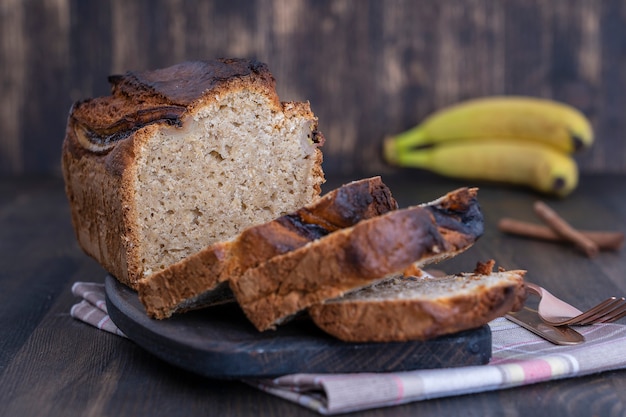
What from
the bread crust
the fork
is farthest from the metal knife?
the bread crust

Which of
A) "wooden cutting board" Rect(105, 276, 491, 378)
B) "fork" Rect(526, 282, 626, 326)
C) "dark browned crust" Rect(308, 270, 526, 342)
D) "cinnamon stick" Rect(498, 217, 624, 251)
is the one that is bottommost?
"cinnamon stick" Rect(498, 217, 624, 251)

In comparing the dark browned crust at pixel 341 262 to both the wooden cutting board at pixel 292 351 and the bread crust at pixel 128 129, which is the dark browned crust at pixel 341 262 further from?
the bread crust at pixel 128 129

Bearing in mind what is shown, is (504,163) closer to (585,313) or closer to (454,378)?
(585,313)

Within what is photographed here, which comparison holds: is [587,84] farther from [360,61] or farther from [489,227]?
[489,227]

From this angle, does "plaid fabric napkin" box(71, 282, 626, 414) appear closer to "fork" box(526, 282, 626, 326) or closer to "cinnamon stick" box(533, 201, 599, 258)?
"fork" box(526, 282, 626, 326)

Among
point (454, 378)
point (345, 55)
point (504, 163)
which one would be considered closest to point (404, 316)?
point (454, 378)

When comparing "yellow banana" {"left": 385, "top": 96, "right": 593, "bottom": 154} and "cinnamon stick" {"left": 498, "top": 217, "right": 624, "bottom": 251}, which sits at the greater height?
"yellow banana" {"left": 385, "top": 96, "right": 593, "bottom": 154}

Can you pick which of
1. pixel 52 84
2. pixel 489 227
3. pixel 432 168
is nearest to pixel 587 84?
pixel 432 168
